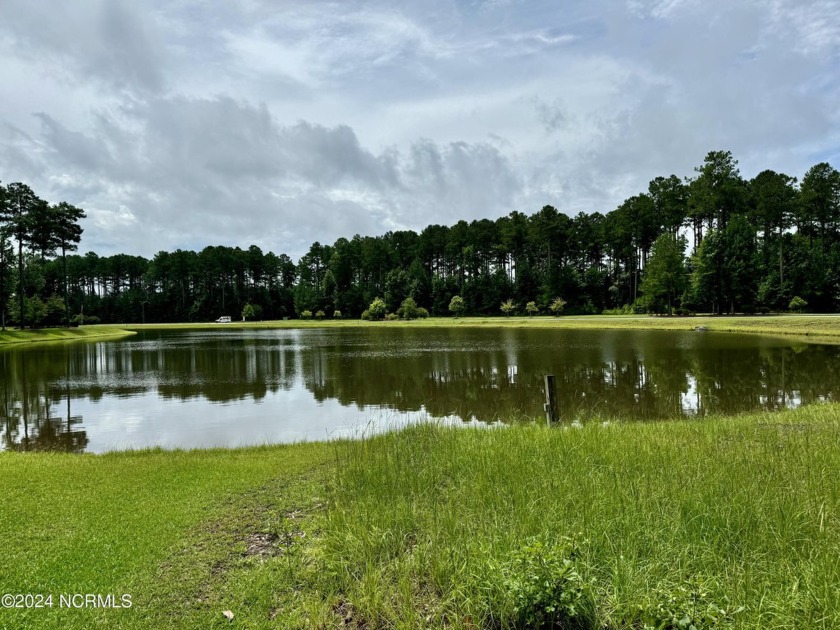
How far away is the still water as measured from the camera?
46.6ft

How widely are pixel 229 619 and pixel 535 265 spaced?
103m

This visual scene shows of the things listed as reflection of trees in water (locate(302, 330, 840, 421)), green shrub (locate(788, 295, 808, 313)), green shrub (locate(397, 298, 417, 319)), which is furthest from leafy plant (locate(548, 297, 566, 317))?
reflection of trees in water (locate(302, 330, 840, 421))

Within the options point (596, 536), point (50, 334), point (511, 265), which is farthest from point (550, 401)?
point (511, 265)

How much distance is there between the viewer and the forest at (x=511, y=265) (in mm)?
60594

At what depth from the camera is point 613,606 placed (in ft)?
12.0

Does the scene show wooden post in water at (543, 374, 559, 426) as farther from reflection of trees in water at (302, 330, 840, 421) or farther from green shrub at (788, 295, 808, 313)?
green shrub at (788, 295, 808, 313)

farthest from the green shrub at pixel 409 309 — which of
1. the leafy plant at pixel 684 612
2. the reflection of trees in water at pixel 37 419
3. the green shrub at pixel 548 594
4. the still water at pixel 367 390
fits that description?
the leafy plant at pixel 684 612

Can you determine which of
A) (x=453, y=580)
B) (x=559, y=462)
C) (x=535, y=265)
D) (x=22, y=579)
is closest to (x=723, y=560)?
(x=453, y=580)

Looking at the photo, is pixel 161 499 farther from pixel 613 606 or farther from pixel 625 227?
pixel 625 227

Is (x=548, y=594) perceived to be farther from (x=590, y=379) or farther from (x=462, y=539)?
(x=590, y=379)

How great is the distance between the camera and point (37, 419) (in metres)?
15.8

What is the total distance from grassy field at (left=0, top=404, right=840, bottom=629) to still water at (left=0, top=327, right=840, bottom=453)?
4.83 metres

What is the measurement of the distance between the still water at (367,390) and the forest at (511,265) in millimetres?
32448

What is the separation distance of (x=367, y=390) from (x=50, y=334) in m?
54.0
